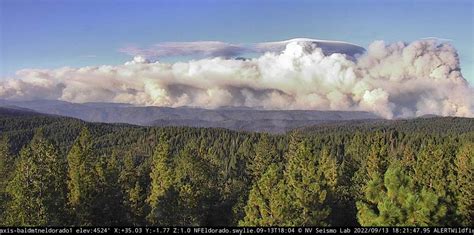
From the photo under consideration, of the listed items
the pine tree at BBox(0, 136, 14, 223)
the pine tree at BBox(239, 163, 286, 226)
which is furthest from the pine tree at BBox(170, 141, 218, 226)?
the pine tree at BBox(0, 136, 14, 223)

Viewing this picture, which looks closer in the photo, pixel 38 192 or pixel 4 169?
pixel 38 192

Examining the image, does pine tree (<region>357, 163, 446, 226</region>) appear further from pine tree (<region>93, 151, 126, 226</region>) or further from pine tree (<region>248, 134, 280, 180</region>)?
pine tree (<region>248, 134, 280, 180</region>)

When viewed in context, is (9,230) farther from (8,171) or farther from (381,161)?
(381,161)

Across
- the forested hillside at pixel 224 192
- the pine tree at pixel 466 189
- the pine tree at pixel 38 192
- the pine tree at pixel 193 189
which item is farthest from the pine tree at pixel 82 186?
the pine tree at pixel 466 189

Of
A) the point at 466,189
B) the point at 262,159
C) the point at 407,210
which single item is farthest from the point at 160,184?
the point at 466,189

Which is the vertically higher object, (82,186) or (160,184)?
(82,186)

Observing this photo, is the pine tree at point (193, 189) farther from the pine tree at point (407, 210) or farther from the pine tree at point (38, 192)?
the pine tree at point (407, 210)

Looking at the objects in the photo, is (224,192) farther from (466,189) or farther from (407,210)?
(407,210)
